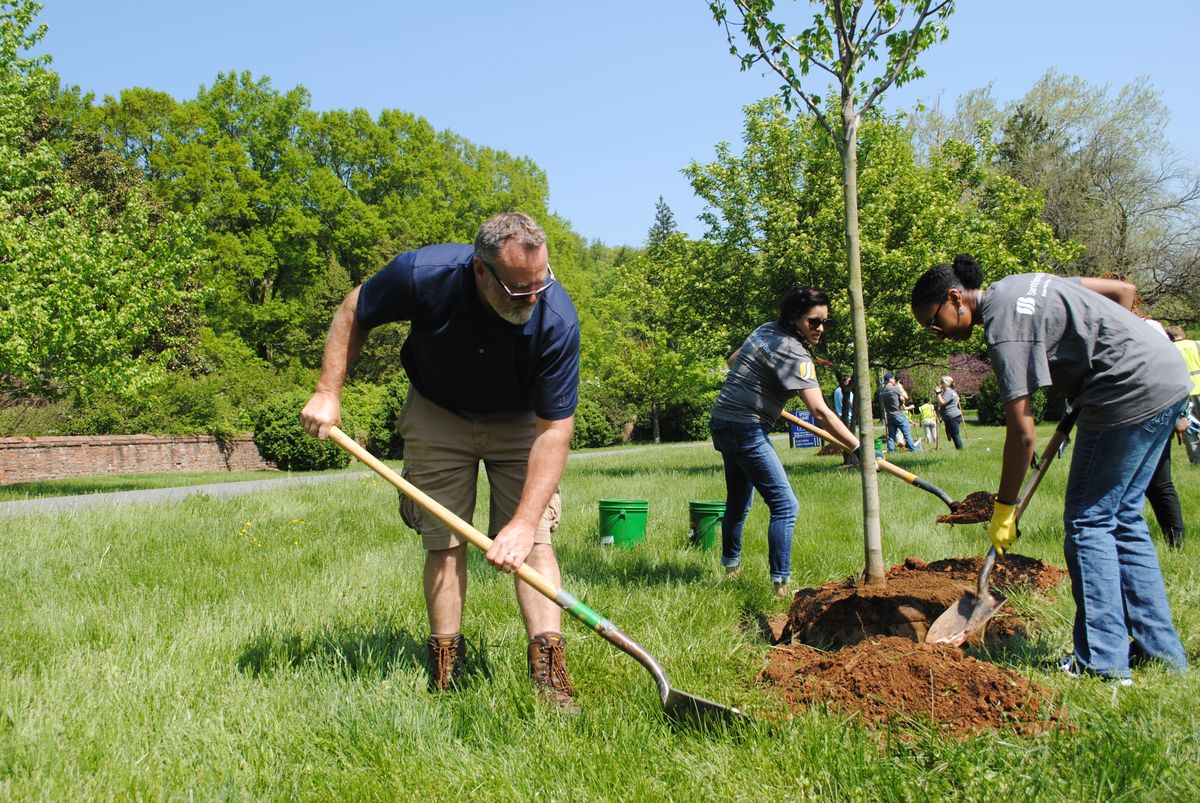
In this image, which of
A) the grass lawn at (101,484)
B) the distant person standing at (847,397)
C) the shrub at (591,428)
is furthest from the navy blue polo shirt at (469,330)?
the shrub at (591,428)

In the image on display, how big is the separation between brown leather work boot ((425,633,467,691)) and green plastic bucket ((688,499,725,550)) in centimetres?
352

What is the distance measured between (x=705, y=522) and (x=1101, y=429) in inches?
147

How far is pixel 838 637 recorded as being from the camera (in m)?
4.07

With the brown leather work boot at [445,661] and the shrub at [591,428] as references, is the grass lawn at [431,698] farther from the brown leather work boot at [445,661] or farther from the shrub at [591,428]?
the shrub at [591,428]

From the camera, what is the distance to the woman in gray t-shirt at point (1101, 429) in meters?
3.31

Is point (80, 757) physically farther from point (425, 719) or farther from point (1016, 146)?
point (1016, 146)

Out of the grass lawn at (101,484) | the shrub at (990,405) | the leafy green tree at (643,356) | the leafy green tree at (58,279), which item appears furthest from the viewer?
the leafy green tree at (643,356)

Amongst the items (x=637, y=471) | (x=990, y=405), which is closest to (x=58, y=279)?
(x=637, y=471)

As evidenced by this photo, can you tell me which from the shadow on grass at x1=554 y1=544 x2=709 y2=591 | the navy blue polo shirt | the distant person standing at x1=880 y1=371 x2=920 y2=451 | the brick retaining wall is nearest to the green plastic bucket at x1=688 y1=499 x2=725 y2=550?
the shadow on grass at x1=554 y1=544 x2=709 y2=591

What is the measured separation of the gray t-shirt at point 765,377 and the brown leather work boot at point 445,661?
2.59 m

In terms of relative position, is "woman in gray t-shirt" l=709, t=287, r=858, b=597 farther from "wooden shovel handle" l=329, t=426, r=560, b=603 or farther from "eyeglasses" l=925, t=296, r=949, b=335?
"wooden shovel handle" l=329, t=426, r=560, b=603

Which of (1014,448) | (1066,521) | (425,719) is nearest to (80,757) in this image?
(425,719)

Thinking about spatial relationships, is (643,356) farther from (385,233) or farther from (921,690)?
(921,690)

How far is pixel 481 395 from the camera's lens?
3410 mm
